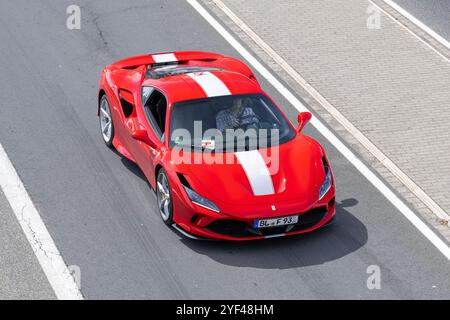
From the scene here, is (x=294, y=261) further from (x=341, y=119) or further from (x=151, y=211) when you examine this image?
(x=341, y=119)

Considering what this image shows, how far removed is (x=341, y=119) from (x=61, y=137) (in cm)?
405

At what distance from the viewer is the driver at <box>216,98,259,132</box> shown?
12383mm

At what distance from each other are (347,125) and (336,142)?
1.86ft

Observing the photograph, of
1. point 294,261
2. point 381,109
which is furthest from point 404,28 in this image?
point 294,261

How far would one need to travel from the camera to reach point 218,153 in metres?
12.0

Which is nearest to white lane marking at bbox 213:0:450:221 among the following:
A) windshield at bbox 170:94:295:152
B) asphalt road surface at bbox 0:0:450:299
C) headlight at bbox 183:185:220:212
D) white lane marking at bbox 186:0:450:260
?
white lane marking at bbox 186:0:450:260

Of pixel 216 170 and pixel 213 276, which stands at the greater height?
pixel 216 170

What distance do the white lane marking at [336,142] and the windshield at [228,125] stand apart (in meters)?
1.52

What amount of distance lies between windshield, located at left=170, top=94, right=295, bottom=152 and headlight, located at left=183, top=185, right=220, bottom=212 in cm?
75

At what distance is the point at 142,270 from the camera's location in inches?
442

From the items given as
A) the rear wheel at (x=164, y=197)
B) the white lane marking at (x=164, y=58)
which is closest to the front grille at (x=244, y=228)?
the rear wheel at (x=164, y=197)

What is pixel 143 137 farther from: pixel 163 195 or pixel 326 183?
pixel 326 183

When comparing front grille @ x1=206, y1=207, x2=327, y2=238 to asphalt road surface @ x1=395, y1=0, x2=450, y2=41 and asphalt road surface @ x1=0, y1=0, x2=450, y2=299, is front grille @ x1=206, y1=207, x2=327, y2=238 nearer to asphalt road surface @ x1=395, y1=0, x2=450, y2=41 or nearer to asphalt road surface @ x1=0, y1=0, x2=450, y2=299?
asphalt road surface @ x1=0, y1=0, x2=450, y2=299

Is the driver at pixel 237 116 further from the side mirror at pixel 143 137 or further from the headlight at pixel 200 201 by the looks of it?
the headlight at pixel 200 201
